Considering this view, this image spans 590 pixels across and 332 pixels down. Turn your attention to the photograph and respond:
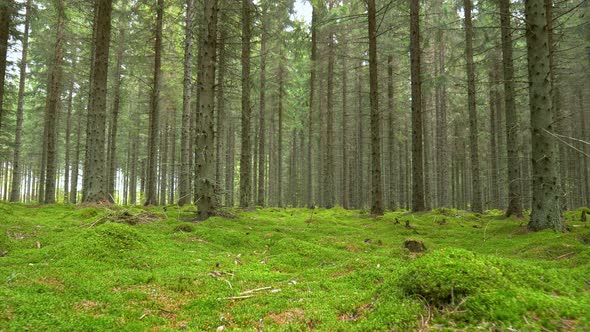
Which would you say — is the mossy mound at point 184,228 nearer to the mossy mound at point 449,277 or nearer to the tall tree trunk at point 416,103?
the mossy mound at point 449,277

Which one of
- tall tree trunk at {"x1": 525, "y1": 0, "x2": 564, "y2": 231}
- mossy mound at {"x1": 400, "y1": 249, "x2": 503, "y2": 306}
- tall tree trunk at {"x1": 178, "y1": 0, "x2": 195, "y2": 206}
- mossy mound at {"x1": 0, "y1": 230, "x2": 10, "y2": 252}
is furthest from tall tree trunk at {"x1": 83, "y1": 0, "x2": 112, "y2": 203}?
tall tree trunk at {"x1": 525, "y1": 0, "x2": 564, "y2": 231}

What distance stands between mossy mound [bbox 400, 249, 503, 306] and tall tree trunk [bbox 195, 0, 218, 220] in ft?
24.2

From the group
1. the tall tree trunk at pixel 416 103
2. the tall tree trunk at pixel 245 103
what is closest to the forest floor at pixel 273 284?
the tall tree trunk at pixel 416 103

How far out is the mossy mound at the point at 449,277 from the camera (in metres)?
2.62

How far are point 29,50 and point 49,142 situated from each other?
961cm

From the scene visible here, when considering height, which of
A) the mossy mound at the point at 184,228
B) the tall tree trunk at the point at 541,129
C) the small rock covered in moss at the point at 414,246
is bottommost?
the small rock covered in moss at the point at 414,246

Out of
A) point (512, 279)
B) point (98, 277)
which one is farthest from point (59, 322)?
point (512, 279)

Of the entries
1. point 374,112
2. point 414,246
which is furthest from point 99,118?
point 414,246

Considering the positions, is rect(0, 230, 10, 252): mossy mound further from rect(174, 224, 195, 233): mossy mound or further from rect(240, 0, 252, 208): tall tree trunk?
rect(240, 0, 252, 208): tall tree trunk

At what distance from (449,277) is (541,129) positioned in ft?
22.5

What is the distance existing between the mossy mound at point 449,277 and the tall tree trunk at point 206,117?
736cm

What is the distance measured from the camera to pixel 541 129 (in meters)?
7.57

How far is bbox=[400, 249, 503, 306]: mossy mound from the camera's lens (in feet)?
8.59

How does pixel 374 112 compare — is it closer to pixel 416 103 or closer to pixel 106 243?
pixel 416 103
